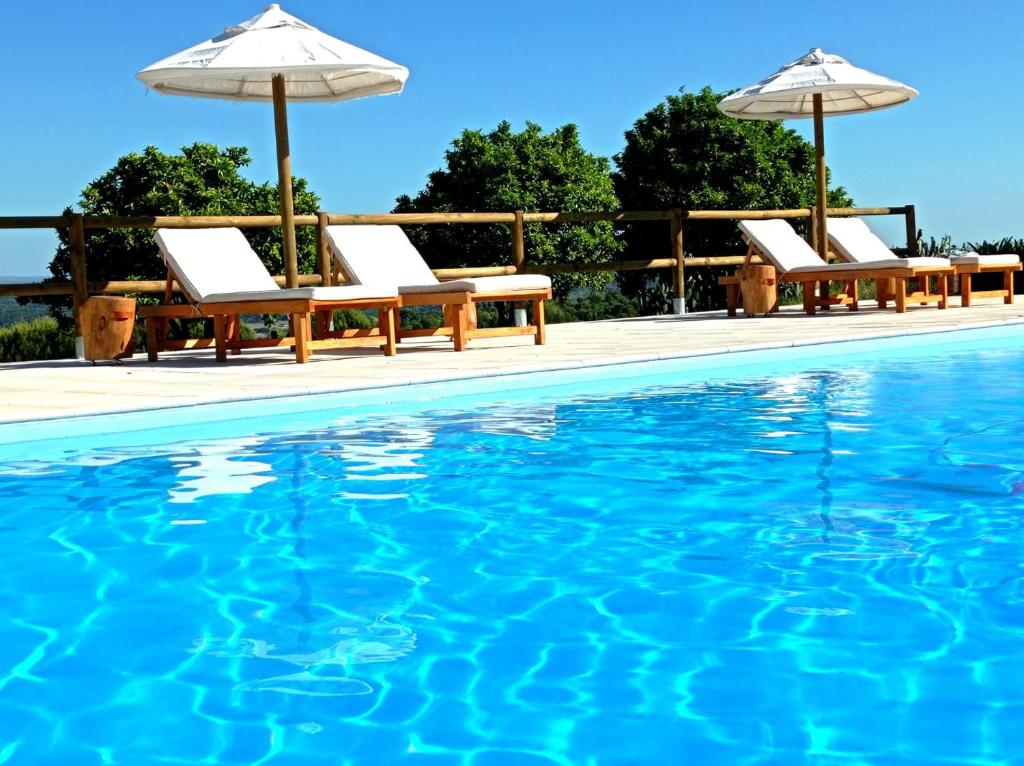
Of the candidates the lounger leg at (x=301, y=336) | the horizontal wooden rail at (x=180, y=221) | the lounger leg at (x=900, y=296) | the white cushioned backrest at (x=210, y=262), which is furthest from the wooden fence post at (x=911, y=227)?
the lounger leg at (x=301, y=336)

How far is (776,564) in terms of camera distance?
3137 millimetres

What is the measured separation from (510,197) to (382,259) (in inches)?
196

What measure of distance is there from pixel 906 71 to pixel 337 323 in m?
16.1

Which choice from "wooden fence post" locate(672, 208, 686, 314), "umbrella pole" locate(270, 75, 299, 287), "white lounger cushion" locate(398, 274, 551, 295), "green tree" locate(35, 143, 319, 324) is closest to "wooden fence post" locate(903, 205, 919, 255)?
"wooden fence post" locate(672, 208, 686, 314)

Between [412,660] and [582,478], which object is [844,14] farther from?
[412,660]

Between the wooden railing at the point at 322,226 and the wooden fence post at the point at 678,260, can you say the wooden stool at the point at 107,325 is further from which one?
the wooden fence post at the point at 678,260

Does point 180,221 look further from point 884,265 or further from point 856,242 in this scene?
point 856,242

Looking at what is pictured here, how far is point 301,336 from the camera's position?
343 inches

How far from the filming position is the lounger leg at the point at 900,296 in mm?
11641

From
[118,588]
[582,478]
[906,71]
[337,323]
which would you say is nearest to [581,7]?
[906,71]

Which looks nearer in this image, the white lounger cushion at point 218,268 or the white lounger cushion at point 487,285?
the white lounger cushion at point 218,268

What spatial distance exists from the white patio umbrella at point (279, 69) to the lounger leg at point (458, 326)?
1273 millimetres

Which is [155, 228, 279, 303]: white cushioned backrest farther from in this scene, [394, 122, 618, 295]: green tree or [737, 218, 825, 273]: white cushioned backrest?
[394, 122, 618, 295]: green tree

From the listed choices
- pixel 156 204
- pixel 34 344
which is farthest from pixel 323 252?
pixel 156 204
